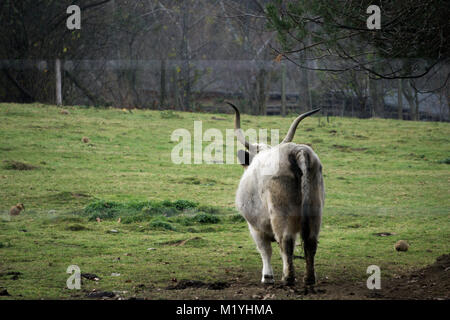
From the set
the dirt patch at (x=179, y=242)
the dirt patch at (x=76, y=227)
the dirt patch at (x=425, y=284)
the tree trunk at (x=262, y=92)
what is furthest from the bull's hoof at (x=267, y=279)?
the tree trunk at (x=262, y=92)

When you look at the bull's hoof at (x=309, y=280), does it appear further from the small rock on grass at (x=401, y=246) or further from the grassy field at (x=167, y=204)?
the small rock on grass at (x=401, y=246)

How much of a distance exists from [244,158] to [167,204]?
3812 mm

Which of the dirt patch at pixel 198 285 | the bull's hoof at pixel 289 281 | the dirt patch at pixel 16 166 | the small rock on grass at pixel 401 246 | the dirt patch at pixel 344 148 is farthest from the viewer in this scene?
the dirt patch at pixel 344 148

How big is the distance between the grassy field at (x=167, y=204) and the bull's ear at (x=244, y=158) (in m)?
1.24

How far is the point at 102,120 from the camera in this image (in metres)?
18.4

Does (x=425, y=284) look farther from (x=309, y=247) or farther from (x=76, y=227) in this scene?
(x=76, y=227)

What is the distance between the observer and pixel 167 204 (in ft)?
35.5

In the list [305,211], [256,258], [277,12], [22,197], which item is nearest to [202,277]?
[256,258]

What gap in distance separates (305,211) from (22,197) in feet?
22.6

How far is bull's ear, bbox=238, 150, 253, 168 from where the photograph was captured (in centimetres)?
727

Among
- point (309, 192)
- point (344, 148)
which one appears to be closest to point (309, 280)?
point (309, 192)

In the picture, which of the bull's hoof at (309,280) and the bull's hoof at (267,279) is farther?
the bull's hoof at (267,279)

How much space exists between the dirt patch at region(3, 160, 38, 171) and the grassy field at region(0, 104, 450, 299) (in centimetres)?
4

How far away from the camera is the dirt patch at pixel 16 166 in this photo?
13.2m
